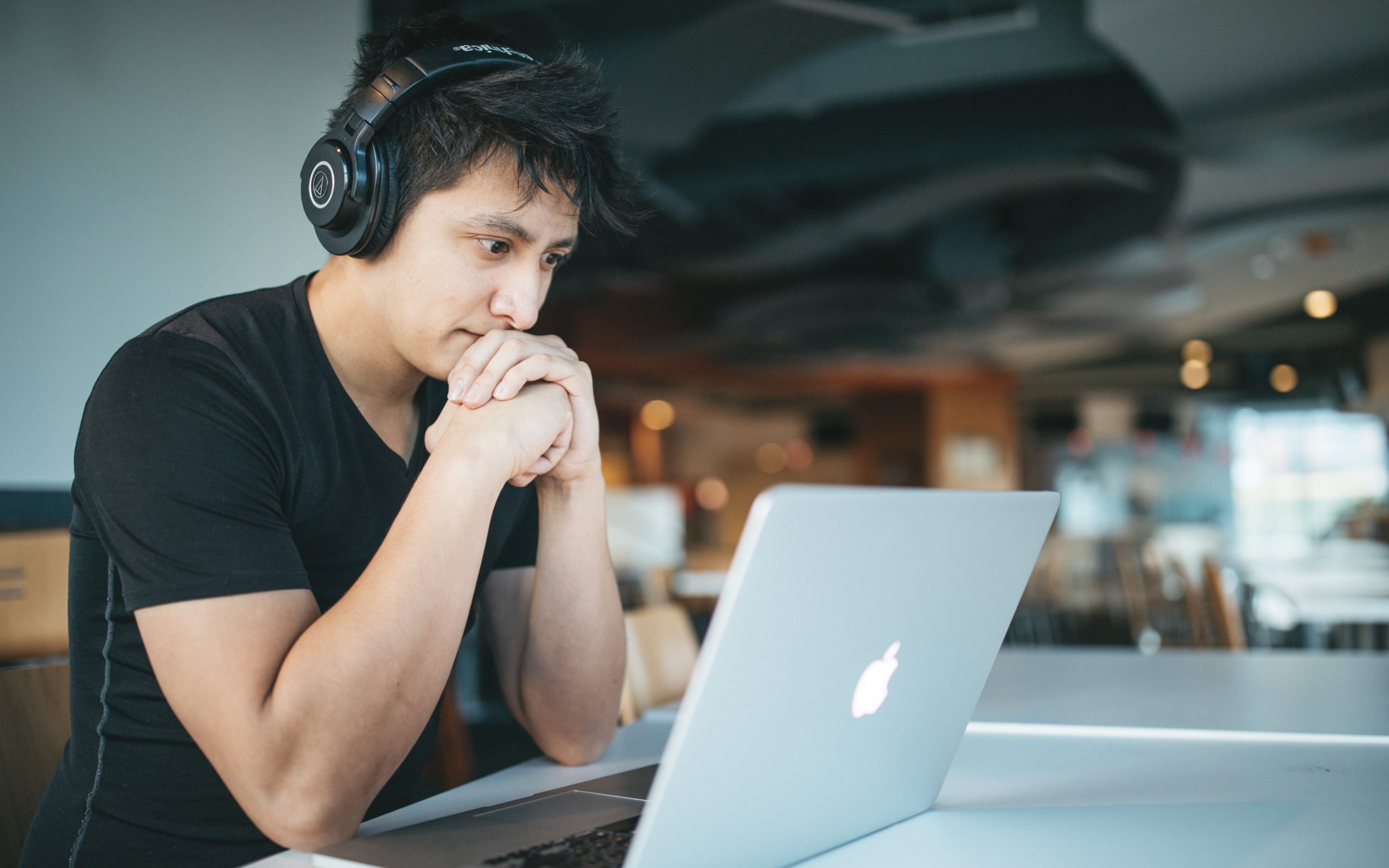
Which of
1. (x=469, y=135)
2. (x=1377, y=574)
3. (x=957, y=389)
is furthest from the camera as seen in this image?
(x=957, y=389)

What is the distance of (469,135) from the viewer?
1.04m

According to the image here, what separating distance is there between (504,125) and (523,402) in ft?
0.96

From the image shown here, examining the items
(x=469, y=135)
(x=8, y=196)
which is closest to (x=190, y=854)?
(x=469, y=135)

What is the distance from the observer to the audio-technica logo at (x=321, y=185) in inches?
42.4

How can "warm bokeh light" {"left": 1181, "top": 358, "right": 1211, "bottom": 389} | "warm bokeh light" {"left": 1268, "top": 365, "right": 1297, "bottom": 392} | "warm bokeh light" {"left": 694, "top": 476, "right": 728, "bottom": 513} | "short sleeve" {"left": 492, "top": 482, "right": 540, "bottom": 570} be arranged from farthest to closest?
"warm bokeh light" {"left": 694, "top": 476, "right": 728, "bottom": 513} → "warm bokeh light" {"left": 1181, "top": 358, "right": 1211, "bottom": 389} → "warm bokeh light" {"left": 1268, "top": 365, "right": 1297, "bottom": 392} → "short sleeve" {"left": 492, "top": 482, "right": 540, "bottom": 570}

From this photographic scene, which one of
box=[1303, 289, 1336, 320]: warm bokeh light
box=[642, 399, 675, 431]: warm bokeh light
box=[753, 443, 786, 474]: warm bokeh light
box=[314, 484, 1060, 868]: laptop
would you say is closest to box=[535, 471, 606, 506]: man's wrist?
box=[314, 484, 1060, 868]: laptop

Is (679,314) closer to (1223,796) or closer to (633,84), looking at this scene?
(633,84)

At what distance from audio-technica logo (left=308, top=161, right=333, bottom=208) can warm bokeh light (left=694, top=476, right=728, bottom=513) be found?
17702mm

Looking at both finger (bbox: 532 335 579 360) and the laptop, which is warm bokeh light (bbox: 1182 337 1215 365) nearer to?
finger (bbox: 532 335 579 360)

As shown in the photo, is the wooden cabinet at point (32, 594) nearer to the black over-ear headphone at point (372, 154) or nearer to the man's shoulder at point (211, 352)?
the man's shoulder at point (211, 352)

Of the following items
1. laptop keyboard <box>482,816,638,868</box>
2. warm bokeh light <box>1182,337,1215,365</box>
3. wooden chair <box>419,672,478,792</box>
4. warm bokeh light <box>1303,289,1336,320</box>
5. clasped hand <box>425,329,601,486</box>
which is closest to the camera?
laptop keyboard <box>482,816,638,868</box>

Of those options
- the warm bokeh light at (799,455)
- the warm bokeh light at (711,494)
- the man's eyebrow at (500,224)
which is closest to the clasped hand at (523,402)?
the man's eyebrow at (500,224)

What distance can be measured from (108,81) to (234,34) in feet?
1.29

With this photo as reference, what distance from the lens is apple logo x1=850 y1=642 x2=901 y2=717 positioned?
2.44 feet
